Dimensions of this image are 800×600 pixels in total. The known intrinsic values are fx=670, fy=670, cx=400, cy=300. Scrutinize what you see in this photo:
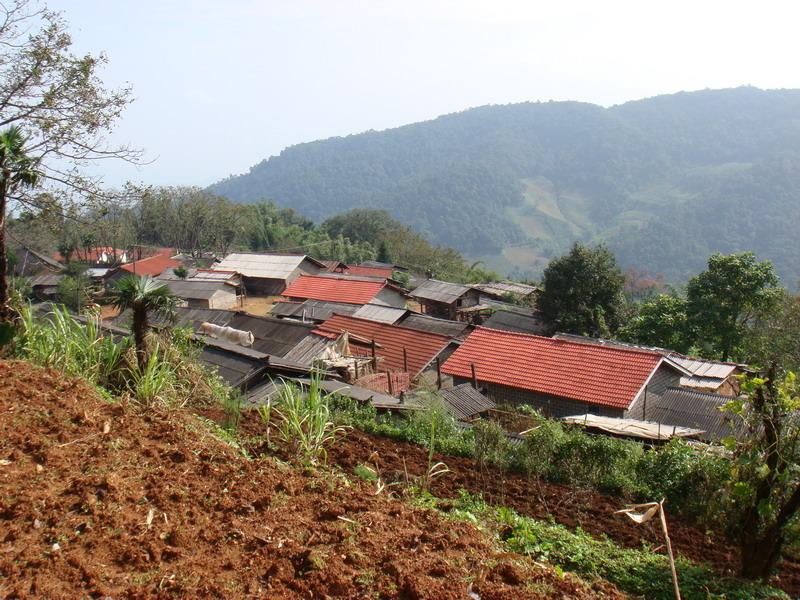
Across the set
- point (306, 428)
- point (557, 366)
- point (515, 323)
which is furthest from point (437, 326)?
point (306, 428)

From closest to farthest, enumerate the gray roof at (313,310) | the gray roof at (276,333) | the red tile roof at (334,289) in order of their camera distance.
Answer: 1. the gray roof at (276,333)
2. the gray roof at (313,310)
3. the red tile roof at (334,289)

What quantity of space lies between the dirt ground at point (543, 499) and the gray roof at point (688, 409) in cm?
1022

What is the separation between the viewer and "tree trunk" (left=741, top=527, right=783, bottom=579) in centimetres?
597

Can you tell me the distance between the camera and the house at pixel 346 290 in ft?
130

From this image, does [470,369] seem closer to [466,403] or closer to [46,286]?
[466,403]

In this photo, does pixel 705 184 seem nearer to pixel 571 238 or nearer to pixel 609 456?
pixel 571 238

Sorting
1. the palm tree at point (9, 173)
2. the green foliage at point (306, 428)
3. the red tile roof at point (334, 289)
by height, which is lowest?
the red tile roof at point (334, 289)

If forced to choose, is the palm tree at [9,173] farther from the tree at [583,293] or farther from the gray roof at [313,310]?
the tree at [583,293]

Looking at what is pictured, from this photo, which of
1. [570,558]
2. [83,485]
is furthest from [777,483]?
[83,485]

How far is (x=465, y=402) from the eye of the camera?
52.4 ft

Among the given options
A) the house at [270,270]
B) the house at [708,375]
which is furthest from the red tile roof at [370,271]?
the house at [708,375]

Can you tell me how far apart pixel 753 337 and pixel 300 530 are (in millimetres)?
28470

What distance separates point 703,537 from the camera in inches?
311

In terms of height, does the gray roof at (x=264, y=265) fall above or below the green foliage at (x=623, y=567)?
above
